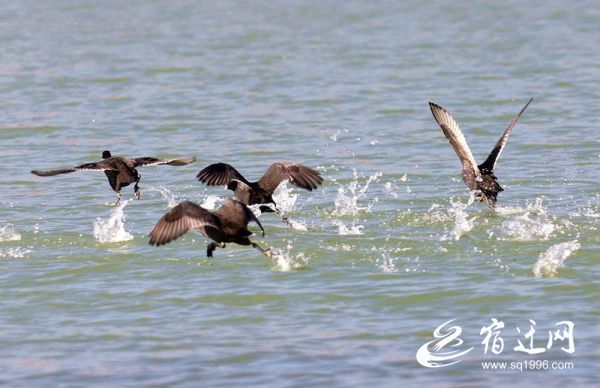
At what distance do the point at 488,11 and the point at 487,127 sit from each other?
781 inches

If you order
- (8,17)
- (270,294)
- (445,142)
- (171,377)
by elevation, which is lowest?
(171,377)

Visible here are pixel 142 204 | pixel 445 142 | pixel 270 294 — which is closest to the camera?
pixel 270 294

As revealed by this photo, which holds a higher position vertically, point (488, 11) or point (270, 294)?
point (488, 11)

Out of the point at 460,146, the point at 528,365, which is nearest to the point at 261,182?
the point at 460,146

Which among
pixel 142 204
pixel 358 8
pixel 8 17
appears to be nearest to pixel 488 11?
pixel 358 8

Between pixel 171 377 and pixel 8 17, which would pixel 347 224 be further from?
pixel 8 17

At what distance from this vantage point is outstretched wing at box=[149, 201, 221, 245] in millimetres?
11828

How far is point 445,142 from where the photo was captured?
21.1 m

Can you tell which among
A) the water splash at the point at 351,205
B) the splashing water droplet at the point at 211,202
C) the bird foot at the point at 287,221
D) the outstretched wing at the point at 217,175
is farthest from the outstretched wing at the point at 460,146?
the splashing water droplet at the point at 211,202

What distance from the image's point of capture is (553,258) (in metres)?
12.8

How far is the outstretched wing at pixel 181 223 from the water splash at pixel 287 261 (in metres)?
1.06

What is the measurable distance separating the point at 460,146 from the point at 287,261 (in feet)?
10.6

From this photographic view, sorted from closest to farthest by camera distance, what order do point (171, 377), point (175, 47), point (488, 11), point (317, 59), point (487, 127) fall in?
1. point (171, 377)
2. point (487, 127)
3. point (317, 59)
4. point (175, 47)
5. point (488, 11)

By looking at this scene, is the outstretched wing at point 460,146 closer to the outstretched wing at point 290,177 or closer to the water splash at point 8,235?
the outstretched wing at point 290,177
